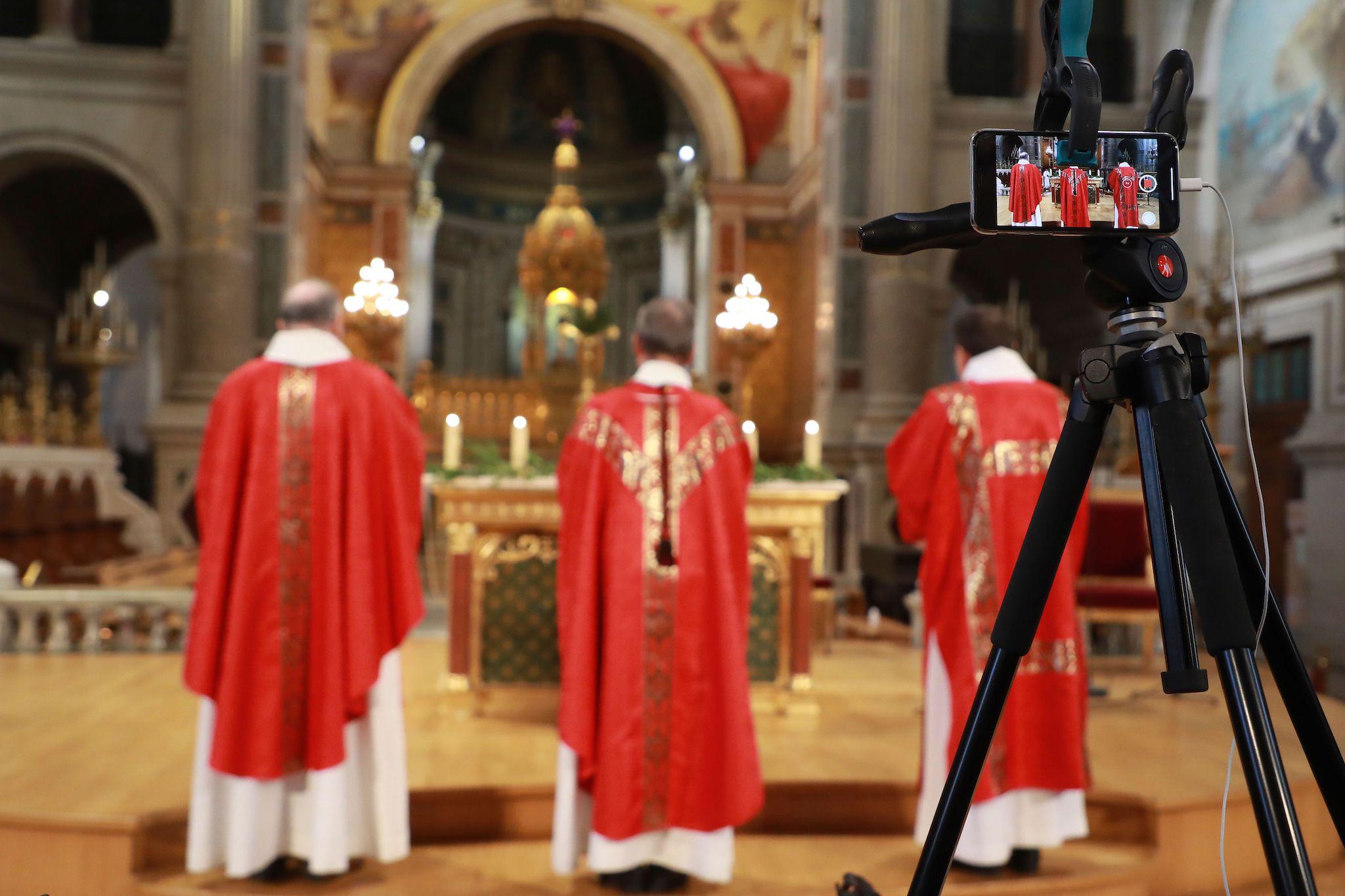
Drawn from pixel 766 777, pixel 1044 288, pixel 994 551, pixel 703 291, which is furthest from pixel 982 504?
pixel 703 291

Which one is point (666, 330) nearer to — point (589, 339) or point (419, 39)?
point (589, 339)

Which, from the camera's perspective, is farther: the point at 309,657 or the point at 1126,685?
the point at 1126,685

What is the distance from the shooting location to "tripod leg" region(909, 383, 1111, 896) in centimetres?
131

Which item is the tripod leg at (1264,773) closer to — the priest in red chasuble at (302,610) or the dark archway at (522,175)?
the priest in red chasuble at (302,610)

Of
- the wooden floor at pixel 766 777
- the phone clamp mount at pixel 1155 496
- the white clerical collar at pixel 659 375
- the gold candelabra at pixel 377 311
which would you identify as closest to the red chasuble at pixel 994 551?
the wooden floor at pixel 766 777

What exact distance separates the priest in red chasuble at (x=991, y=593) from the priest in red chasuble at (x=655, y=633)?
55 cm

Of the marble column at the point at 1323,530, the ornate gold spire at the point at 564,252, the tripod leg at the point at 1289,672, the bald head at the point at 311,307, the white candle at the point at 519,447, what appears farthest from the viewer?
the ornate gold spire at the point at 564,252

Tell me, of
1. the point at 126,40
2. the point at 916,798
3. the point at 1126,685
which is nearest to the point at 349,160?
the point at 126,40

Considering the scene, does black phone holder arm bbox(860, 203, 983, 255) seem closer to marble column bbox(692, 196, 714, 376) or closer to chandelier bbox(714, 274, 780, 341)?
chandelier bbox(714, 274, 780, 341)

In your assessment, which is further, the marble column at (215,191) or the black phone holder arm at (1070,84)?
the marble column at (215,191)

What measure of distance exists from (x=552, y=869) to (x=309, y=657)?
0.94 metres

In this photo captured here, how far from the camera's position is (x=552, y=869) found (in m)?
3.32

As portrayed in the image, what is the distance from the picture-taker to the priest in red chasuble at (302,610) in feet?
9.96

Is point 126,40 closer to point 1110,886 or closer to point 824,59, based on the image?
point 824,59
